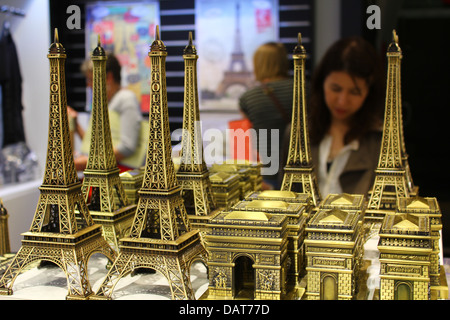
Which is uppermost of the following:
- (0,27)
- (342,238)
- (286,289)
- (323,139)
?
(0,27)

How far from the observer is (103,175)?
6832 mm

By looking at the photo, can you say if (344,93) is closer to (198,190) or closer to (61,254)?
(198,190)

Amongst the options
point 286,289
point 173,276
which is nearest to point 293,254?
point 286,289

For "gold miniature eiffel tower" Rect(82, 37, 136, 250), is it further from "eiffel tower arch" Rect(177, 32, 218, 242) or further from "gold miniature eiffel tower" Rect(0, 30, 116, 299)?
"eiffel tower arch" Rect(177, 32, 218, 242)

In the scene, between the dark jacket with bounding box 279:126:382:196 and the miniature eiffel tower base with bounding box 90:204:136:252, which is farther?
the dark jacket with bounding box 279:126:382:196

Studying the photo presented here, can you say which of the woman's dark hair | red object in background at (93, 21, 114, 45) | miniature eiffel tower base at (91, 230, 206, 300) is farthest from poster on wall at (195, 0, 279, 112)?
miniature eiffel tower base at (91, 230, 206, 300)

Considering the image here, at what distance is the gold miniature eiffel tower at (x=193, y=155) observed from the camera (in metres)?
6.68

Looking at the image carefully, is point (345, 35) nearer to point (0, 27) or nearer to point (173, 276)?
point (173, 276)

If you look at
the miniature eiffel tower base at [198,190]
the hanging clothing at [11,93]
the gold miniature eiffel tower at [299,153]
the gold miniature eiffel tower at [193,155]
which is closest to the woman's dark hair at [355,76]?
the gold miniature eiffel tower at [299,153]

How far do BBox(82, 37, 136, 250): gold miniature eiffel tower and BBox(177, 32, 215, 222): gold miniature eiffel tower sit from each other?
814mm

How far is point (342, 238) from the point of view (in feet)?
16.7

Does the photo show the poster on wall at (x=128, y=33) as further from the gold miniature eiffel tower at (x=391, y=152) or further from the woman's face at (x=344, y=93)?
the gold miniature eiffel tower at (x=391, y=152)

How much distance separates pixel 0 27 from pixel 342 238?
7.64 metres

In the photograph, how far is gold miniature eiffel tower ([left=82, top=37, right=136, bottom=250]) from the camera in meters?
6.70
